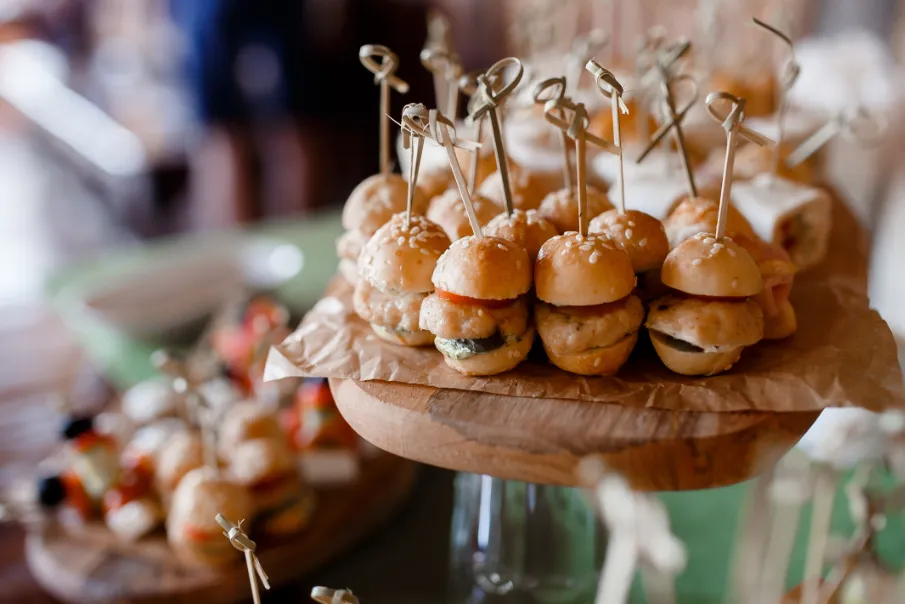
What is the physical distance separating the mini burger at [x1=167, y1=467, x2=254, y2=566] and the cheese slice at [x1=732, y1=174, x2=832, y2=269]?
101 cm

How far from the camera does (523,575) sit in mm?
1272

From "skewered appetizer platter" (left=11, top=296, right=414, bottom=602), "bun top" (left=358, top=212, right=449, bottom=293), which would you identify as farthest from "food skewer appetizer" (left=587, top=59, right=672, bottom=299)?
"skewered appetizer platter" (left=11, top=296, right=414, bottom=602)

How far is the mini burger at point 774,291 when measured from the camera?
1.03 m

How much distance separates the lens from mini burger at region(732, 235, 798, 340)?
3.39 feet

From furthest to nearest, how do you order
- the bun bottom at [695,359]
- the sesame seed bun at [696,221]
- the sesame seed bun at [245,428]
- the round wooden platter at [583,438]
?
the sesame seed bun at [245,428]
the sesame seed bun at [696,221]
the bun bottom at [695,359]
the round wooden platter at [583,438]

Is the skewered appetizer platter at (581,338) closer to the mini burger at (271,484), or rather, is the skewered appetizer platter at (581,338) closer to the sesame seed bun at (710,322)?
the sesame seed bun at (710,322)

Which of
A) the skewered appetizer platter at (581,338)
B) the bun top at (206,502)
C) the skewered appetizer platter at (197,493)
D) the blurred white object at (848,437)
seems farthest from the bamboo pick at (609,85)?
the bun top at (206,502)

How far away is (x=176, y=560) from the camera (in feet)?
4.84

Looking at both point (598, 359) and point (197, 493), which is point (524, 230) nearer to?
point (598, 359)

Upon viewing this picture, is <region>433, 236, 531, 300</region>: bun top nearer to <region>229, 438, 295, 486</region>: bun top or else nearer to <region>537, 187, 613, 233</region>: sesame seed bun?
<region>537, 187, 613, 233</region>: sesame seed bun

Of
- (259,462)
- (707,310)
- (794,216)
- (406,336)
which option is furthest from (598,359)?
(259,462)

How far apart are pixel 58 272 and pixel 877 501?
2268 millimetres

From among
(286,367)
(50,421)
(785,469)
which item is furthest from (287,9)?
(785,469)

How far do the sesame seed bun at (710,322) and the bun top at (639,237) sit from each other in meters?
0.07
